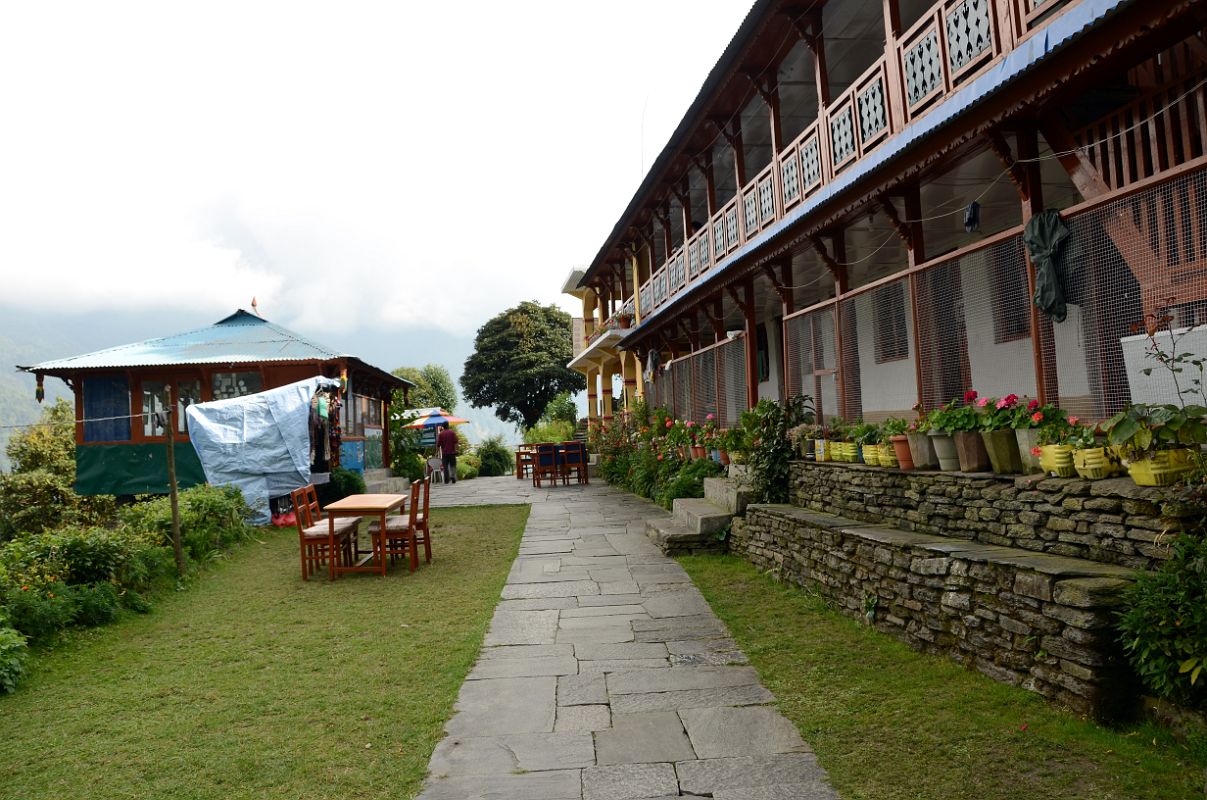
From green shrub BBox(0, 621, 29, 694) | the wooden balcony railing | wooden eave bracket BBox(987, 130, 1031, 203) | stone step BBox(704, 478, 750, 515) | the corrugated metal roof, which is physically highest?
the wooden balcony railing

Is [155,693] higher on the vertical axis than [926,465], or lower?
lower

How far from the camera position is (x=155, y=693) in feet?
15.4

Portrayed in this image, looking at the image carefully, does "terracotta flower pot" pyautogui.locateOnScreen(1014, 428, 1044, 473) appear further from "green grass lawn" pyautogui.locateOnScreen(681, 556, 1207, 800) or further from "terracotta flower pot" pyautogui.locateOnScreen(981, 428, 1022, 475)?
"green grass lawn" pyautogui.locateOnScreen(681, 556, 1207, 800)

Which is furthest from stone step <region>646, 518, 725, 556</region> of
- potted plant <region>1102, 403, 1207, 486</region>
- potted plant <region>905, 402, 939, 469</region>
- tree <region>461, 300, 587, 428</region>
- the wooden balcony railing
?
tree <region>461, 300, 587, 428</region>

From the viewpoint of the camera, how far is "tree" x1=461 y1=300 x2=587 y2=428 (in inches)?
1730

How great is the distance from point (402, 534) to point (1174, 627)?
24.0ft

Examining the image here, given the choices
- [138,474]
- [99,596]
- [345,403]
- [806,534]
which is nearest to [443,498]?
[345,403]

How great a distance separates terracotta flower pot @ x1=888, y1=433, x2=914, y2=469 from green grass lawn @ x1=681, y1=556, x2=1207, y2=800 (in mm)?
1541

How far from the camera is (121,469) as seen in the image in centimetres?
1576

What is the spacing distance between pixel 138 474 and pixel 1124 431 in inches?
682

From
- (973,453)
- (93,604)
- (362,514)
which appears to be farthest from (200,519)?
(973,453)

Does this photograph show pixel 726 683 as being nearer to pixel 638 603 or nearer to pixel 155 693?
pixel 638 603

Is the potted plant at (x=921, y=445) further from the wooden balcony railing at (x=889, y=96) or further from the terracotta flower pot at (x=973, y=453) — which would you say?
the wooden balcony railing at (x=889, y=96)

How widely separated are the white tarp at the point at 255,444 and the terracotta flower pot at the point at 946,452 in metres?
10.4
